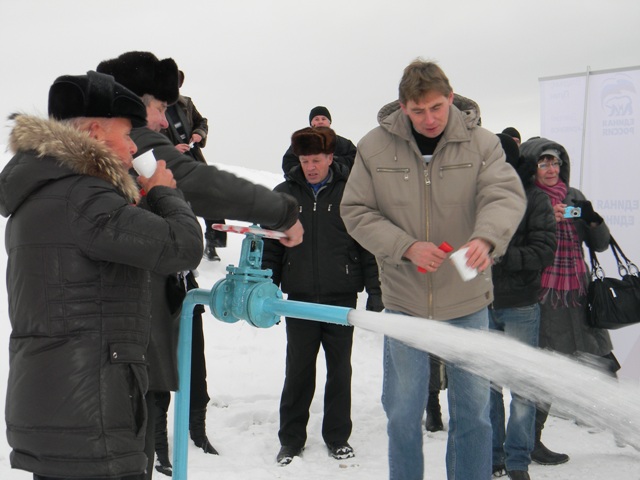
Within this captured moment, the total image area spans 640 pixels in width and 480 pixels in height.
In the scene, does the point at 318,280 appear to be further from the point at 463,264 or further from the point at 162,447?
the point at 463,264

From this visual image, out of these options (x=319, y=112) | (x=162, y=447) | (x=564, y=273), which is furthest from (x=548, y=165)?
(x=162, y=447)

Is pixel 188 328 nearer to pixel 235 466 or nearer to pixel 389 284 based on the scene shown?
pixel 389 284

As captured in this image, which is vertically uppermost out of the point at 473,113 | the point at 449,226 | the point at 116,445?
the point at 473,113

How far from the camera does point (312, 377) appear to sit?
495cm

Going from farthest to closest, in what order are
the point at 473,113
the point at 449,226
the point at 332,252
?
the point at 332,252, the point at 473,113, the point at 449,226

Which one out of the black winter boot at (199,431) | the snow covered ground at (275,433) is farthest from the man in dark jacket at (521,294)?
the black winter boot at (199,431)

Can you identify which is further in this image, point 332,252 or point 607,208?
point 607,208

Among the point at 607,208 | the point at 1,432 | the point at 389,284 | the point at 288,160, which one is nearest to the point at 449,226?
the point at 389,284

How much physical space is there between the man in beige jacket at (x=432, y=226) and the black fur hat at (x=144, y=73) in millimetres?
1085

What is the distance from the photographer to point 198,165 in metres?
2.53

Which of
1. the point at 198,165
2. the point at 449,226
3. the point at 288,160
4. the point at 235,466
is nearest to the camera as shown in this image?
the point at 198,165

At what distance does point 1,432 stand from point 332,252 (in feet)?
7.51

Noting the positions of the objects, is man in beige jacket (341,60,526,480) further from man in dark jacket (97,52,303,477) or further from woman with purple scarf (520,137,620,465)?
woman with purple scarf (520,137,620,465)

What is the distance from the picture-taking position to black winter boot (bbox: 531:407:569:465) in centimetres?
460
